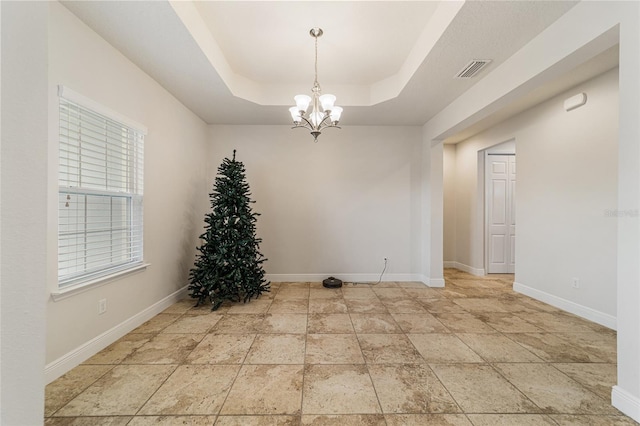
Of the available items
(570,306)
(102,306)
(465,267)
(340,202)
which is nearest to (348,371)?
(102,306)

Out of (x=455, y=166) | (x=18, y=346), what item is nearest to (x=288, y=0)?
(x=18, y=346)

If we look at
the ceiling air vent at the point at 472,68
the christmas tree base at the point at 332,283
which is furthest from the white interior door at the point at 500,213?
the christmas tree base at the point at 332,283

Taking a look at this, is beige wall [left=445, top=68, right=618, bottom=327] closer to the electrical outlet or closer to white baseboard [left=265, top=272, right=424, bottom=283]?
white baseboard [left=265, top=272, right=424, bottom=283]

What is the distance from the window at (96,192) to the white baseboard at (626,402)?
13.1 feet

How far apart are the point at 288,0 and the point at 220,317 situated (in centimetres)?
337

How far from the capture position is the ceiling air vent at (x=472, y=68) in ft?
8.61

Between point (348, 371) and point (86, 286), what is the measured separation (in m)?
2.28

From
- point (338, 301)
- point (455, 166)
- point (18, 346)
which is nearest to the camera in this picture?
point (18, 346)

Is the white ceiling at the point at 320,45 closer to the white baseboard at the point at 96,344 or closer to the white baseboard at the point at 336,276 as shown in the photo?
the white baseboard at the point at 96,344

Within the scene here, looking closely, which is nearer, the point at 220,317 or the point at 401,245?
the point at 220,317

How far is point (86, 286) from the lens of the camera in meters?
2.13

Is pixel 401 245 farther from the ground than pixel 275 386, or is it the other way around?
pixel 401 245

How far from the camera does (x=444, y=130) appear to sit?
3.87 m

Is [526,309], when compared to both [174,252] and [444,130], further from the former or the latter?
[174,252]
